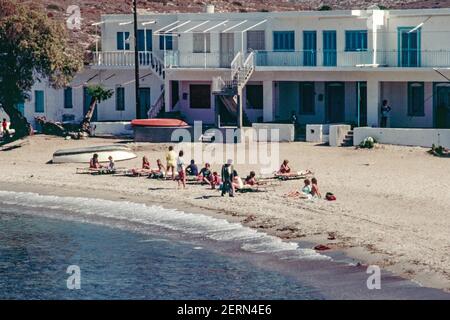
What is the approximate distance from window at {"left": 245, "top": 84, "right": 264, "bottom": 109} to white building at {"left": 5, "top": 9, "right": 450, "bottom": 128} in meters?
0.05

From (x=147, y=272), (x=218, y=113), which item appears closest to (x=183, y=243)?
(x=147, y=272)

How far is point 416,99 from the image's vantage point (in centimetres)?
5897

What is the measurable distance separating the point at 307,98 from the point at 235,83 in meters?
4.15

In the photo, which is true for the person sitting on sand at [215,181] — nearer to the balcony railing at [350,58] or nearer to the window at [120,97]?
the balcony railing at [350,58]

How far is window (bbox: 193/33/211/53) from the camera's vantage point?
62562 mm

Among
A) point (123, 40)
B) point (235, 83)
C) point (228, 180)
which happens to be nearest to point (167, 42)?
point (123, 40)

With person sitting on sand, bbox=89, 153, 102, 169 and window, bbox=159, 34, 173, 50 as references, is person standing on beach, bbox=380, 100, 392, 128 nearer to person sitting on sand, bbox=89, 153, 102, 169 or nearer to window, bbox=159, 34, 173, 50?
window, bbox=159, 34, 173, 50

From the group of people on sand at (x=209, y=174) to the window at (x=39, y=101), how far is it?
15024mm

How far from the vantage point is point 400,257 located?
120 ft

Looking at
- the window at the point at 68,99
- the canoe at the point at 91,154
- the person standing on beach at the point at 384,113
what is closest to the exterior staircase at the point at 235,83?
the canoe at the point at 91,154

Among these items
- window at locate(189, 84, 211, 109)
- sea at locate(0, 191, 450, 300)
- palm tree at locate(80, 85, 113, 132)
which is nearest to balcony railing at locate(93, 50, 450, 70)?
window at locate(189, 84, 211, 109)
